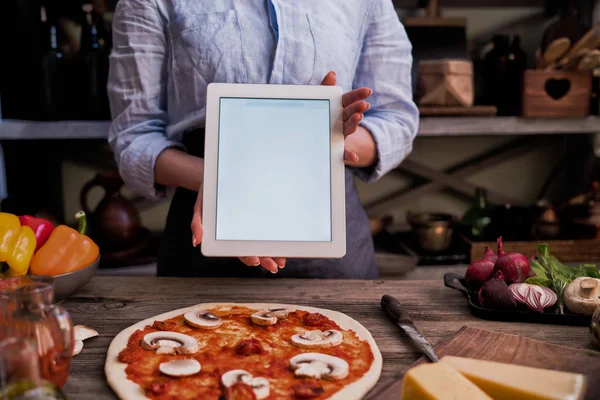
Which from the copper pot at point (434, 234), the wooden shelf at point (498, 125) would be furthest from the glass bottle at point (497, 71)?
the copper pot at point (434, 234)

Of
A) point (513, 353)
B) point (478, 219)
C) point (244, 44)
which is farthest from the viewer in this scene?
point (478, 219)

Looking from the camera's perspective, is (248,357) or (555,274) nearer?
(248,357)

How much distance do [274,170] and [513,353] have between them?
0.48 metres

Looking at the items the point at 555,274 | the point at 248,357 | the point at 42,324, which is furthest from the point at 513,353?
the point at 42,324

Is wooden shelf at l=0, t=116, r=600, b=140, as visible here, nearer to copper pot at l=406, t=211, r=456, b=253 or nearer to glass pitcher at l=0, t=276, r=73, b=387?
copper pot at l=406, t=211, r=456, b=253

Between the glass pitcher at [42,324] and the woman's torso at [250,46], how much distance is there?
0.65m

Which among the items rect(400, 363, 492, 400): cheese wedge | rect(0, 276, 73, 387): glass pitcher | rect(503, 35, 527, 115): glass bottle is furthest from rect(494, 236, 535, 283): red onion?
rect(503, 35, 527, 115): glass bottle

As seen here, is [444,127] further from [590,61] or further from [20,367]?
[20,367]

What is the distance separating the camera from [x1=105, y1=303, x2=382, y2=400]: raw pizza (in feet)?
2.45

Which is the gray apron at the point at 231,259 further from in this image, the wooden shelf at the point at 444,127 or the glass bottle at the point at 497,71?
the glass bottle at the point at 497,71

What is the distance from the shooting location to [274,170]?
978 mm

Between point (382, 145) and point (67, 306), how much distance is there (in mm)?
Result: 768

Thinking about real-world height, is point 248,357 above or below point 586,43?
below

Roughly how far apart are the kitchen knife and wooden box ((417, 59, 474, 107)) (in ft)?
4.03
